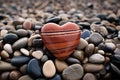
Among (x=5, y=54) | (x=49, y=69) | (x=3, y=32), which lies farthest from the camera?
(x=3, y=32)

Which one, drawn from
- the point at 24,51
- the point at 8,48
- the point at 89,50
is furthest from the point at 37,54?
the point at 89,50

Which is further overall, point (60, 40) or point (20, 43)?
point (20, 43)

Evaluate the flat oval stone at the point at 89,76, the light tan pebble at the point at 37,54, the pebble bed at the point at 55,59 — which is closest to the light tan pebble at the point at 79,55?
the pebble bed at the point at 55,59

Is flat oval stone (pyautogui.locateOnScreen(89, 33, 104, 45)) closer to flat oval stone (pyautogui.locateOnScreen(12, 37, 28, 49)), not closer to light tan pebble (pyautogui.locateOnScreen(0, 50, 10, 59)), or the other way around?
flat oval stone (pyautogui.locateOnScreen(12, 37, 28, 49))

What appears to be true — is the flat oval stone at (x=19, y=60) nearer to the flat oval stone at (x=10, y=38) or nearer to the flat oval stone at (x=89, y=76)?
the flat oval stone at (x=10, y=38)

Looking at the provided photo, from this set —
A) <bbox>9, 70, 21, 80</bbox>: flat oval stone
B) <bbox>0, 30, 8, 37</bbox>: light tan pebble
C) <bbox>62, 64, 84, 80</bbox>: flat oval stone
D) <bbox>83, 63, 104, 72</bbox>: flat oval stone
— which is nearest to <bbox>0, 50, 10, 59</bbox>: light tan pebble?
<bbox>9, 70, 21, 80</bbox>: flat oval stone

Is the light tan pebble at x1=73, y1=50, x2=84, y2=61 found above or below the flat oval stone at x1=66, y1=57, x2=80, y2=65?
above

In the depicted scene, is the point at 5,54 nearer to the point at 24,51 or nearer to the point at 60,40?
the point at 24,51
